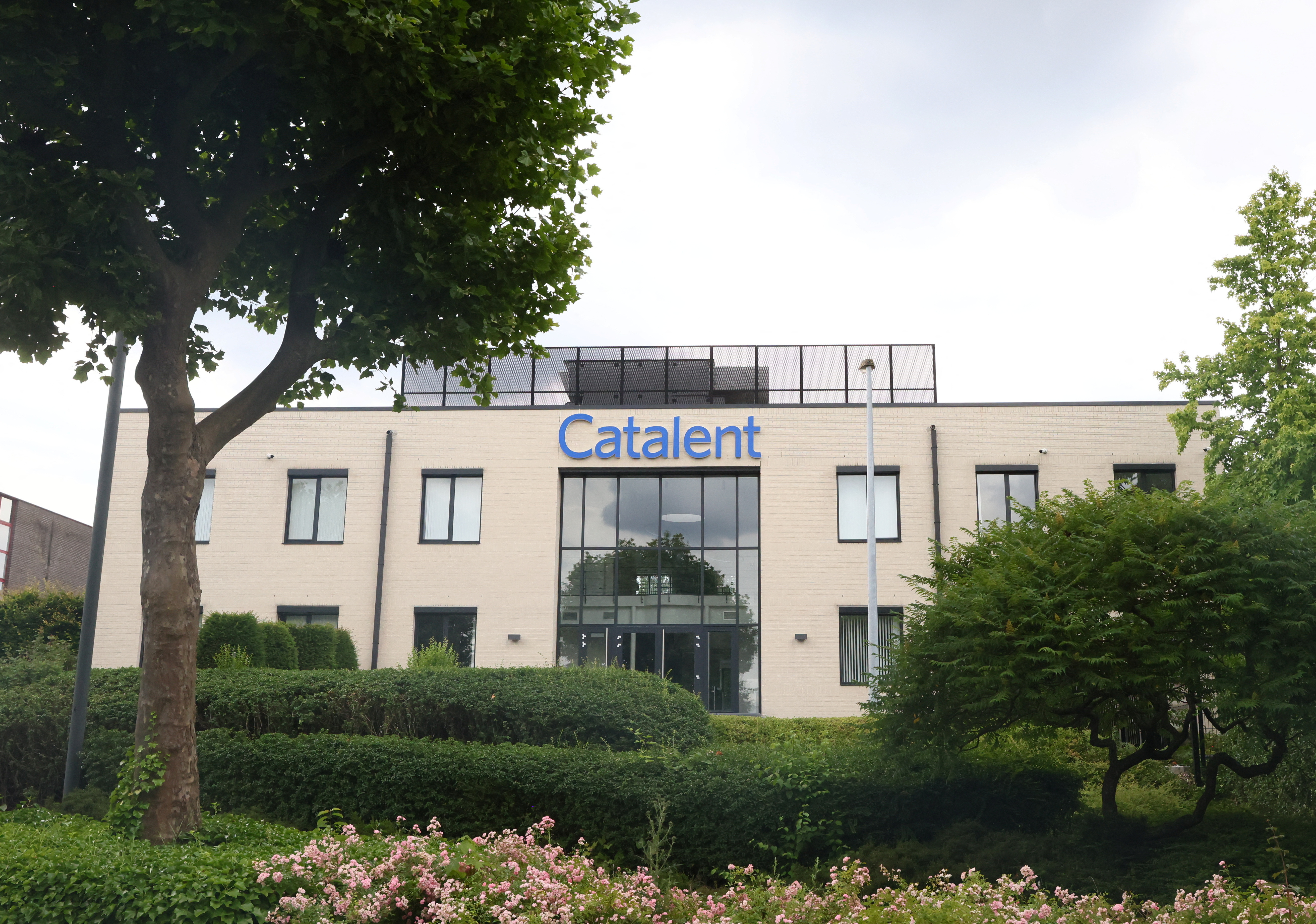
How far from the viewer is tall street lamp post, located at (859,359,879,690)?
67.1ft

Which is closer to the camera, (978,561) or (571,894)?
(571,894)

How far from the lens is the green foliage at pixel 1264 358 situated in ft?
63.9

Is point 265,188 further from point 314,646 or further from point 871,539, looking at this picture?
point 871,539

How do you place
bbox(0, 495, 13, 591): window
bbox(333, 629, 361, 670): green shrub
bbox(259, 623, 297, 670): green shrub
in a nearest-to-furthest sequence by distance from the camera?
bbox(259, 623, 297, 670): green shrub
bbox(333, 629, 361, 670): green shrub
bbox(0, 495, 13, 591): window

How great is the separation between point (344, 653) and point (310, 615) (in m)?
3.42

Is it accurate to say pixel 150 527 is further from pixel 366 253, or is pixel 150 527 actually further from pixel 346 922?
pixel 346 922

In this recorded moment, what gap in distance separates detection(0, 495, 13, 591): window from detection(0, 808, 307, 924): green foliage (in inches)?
1613

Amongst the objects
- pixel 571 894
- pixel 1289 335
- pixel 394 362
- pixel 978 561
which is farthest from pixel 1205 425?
pixel 571 894

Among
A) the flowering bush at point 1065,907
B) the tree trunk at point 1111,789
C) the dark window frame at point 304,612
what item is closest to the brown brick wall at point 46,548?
the dark window frame at point 304,612

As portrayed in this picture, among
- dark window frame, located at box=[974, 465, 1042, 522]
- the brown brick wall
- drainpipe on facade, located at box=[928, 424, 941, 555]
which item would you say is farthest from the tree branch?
the brown brick wall

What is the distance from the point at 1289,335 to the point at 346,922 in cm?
2036

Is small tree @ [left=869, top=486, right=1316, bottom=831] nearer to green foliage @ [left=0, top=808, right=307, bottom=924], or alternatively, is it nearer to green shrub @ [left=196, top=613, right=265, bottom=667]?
green foliage @ [left=0, top=808, right=307, bottom=924]

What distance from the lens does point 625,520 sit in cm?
2486

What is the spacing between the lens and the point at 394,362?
34.5 ft
